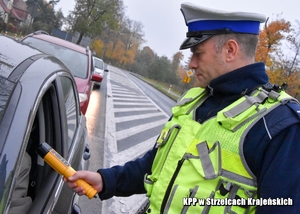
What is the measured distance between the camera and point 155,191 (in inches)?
57.7

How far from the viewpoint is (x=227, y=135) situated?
4.22 feet

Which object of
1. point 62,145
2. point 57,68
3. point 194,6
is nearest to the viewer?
point 194,6

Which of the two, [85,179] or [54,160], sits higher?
[54,160]

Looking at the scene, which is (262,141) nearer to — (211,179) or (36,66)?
(211,179)

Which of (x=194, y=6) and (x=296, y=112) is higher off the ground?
(x=194, y=6)

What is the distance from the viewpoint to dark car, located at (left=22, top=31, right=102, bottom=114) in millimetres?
6016

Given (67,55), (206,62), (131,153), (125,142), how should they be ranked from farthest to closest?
(125,142), (67,55), (131,153), (206,62)

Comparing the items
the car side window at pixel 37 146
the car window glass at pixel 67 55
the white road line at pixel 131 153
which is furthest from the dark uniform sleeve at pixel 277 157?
the car window glass at pixel 67 55

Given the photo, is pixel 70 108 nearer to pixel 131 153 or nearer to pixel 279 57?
pixel 131 153

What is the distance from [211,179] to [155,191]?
310mm

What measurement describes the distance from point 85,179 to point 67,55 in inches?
208

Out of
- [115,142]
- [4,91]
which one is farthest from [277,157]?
[115,142]

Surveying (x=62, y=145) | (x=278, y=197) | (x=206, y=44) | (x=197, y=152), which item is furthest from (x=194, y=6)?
(x=62, y=145)

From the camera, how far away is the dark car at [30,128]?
1191 mm
